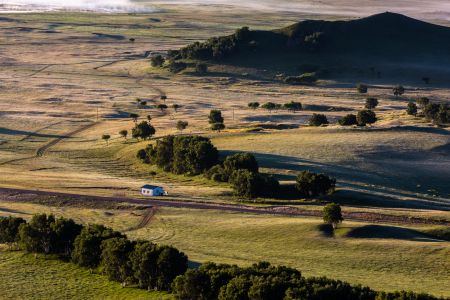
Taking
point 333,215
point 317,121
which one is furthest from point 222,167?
point 317,121

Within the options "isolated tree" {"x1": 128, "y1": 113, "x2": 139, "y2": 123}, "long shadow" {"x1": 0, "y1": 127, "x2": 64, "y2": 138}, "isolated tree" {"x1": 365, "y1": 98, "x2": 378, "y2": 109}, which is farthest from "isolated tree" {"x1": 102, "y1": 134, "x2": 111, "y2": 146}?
"isolated tree" {"x1": 365, "y1": 98, "x2": 378, "y2": 109}

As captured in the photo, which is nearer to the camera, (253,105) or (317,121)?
(317,121)

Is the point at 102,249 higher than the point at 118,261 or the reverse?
higher

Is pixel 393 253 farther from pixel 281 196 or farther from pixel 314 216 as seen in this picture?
pixel 281 196

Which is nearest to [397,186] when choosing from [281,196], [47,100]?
[281,196]

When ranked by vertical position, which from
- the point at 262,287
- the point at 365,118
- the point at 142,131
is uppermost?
the point at 365,118

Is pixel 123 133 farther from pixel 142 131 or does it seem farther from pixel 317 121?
pixel 317 121
